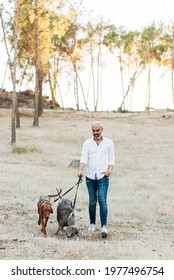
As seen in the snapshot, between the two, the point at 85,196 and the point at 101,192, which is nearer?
the point at 101,192

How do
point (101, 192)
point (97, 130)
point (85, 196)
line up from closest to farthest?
1. point (97, 130)
2. point (101, 192)
3. point (85, 196)

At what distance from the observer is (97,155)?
11.0 meters

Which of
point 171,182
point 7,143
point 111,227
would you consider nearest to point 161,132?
point 7,143

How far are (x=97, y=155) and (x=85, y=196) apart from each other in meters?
5.81

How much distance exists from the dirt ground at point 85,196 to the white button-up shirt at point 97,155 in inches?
53.5

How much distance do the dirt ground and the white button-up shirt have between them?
4.46ft

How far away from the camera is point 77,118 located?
5400 cm

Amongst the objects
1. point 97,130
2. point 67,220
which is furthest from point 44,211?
point 97,130

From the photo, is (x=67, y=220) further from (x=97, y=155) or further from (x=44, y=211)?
(x=97, y=155)

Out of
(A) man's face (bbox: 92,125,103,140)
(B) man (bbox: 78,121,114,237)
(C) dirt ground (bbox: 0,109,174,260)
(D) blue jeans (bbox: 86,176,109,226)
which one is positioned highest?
(A) man's face (bbox: 92,125,103,140)

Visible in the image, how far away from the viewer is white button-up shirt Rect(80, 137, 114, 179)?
35.9 feet

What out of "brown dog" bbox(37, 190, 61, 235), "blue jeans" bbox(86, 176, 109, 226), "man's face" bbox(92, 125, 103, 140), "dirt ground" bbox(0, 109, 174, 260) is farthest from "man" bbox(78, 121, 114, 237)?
"brown dog" bbox(37, 190, 61, 235)

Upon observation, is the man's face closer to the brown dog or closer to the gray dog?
the gray dog
